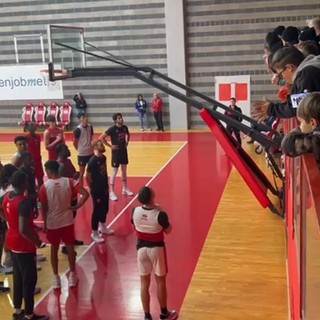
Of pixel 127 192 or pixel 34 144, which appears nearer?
pixel 34 144

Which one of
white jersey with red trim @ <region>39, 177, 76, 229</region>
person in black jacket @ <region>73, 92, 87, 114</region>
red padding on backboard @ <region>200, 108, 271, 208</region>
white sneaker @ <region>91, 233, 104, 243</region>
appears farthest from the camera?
person in black jacket @ <region>73, 92, 87, 114</region>

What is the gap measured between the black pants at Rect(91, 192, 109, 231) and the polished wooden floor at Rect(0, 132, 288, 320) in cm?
40

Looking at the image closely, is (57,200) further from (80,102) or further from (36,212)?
(80,102)

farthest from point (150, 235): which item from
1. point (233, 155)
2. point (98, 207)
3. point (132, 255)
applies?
point (98, 207)

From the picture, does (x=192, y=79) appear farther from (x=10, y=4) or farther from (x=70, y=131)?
(x=10, y=4)

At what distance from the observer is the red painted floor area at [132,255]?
589 centimetres

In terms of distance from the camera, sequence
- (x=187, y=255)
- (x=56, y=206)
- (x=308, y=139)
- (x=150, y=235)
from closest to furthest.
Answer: (x=308, y=139), (x=150, y=235), (x=56, y=206), (x=187, y=255)

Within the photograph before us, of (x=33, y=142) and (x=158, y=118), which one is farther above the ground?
(x=33, y=142)

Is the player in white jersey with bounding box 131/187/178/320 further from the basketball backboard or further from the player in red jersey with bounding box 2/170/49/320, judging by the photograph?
the basketball backboard

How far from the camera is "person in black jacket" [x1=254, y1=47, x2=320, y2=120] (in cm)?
362

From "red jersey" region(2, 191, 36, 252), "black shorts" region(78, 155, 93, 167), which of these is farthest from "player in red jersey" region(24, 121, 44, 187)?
"red jersey" region(2, 191, 36, 252)

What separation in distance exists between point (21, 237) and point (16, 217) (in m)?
0.21

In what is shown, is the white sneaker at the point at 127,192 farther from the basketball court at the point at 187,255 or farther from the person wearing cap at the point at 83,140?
the person wearing cap at the point at 83,140

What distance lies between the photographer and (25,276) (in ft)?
17.2
